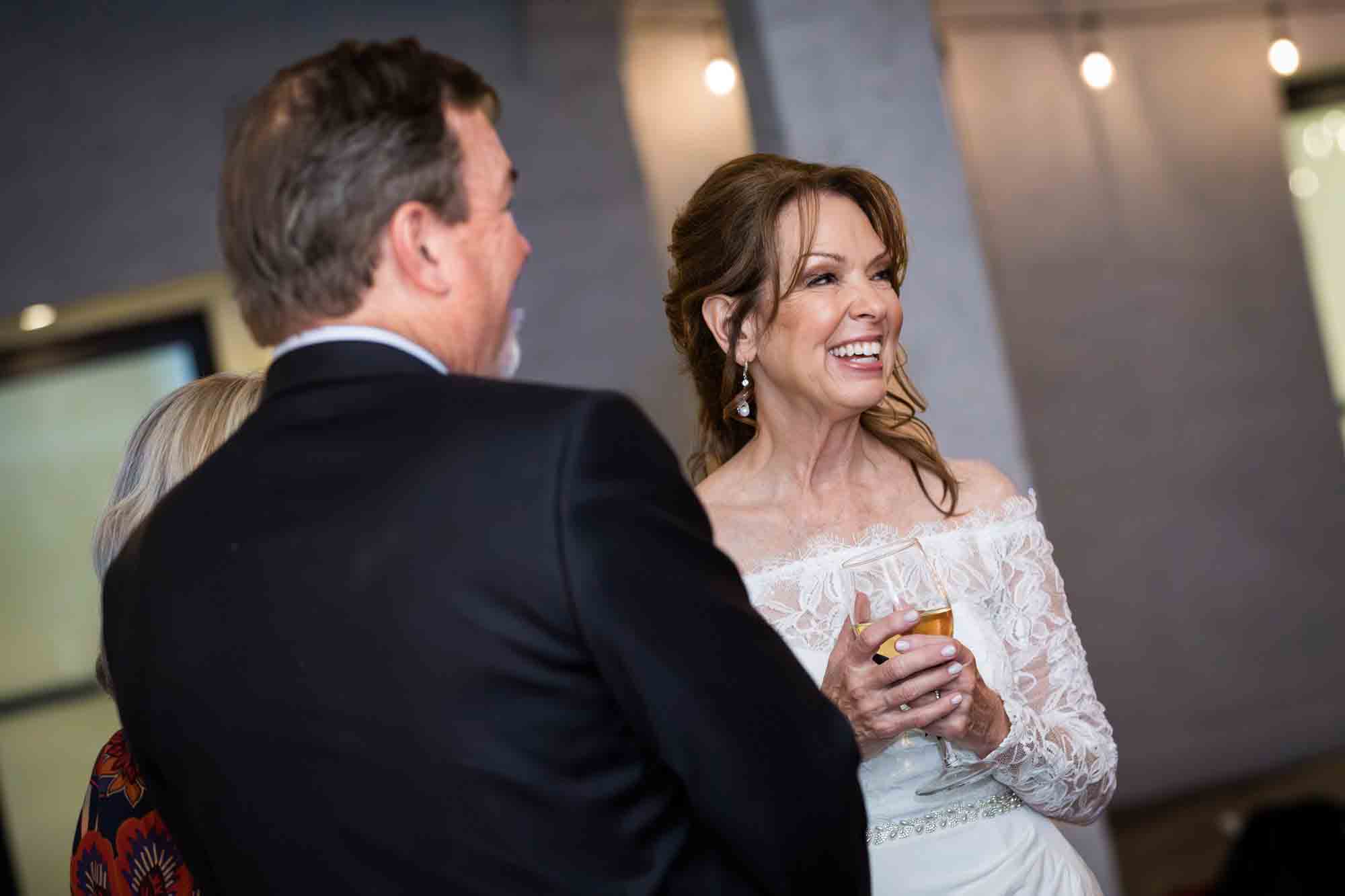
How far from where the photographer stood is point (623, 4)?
5258mm

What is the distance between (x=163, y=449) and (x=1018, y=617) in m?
1.23

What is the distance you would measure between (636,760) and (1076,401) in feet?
17.2

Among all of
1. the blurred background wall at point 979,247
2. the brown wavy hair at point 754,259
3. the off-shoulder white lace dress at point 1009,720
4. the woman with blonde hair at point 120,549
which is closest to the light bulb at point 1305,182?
the blurred background wall at point 979,247

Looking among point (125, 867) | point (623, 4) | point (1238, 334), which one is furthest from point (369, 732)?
point (1238, 334)

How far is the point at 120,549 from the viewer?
1680 millimetres

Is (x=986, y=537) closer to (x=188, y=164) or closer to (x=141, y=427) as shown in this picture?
(x=141, y=427)

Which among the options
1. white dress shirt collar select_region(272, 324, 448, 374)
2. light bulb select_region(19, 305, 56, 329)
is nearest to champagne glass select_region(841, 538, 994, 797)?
white dress shirt collar select_region(272, 324, 448, 374)

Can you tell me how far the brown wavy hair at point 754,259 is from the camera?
7.06 ft

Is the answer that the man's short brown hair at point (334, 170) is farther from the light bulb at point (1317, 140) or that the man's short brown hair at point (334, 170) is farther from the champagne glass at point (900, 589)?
the light bulb at point (1317, 140)

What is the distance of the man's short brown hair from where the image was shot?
116 centimetres

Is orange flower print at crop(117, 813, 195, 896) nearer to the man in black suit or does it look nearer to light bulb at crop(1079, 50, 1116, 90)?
the man in black suit

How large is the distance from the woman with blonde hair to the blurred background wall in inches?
80.0

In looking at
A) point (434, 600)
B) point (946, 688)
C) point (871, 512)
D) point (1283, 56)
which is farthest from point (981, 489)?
point (1283, 56)

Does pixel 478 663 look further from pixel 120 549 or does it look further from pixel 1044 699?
pixel 1044 699
